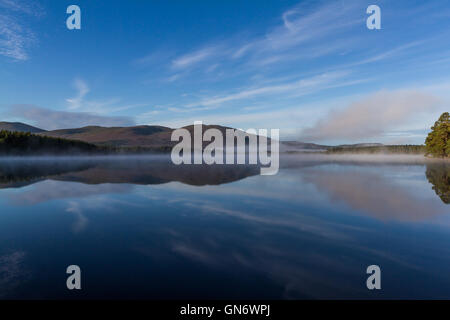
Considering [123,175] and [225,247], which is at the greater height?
[123,175]

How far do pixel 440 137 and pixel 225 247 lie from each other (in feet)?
307

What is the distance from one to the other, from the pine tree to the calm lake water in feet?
248

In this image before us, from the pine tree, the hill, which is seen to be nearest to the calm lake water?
the pine tree

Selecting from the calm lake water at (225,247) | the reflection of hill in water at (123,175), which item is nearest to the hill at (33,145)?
the reflection of hill in water at (123,175)

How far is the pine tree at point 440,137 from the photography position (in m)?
72.0

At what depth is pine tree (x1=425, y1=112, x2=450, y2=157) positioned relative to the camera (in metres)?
72.0

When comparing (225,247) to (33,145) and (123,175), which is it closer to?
(123,175)

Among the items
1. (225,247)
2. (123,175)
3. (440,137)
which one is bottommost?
(225,247)

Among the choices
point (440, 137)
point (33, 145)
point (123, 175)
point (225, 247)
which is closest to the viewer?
point (225, 247)

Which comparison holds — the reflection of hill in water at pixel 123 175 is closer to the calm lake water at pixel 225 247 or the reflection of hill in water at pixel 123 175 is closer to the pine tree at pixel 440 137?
the calm lake water at pixel 225 247

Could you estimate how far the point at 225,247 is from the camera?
29.3 feet

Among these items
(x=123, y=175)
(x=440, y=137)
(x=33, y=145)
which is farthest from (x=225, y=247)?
(x=33, y=145)

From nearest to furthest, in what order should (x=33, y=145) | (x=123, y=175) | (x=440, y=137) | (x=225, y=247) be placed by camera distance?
(x=225, y=247), (x=123, y=175), (x=440, y=137), (x=33, y=145)
